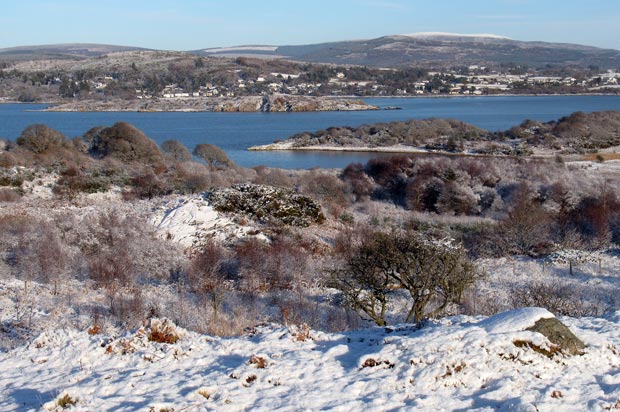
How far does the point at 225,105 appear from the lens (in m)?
88.1

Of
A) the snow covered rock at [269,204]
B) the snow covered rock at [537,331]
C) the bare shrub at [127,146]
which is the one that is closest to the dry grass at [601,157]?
the bare shrub at [127,146]

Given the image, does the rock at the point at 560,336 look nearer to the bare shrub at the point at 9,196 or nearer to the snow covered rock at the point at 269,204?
the snow covered rock at the point at 269,204

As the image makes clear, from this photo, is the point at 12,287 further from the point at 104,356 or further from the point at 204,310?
the point at 104,356

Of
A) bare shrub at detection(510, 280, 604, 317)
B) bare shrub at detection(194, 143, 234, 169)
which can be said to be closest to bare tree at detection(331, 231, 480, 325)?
bare shrub at detection(510, 280, 604, 317)

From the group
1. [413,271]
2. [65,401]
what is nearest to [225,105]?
[413,271]

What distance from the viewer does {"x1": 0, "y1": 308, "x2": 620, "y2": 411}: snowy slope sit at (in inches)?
210

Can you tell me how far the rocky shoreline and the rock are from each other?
266ft

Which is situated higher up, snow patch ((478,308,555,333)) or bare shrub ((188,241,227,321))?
snow patch ((478,308,555,333))

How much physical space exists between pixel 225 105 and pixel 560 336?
84.2m

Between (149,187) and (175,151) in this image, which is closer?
(149,187)

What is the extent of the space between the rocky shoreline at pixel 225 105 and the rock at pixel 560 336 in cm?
8113

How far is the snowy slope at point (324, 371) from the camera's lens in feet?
17.5

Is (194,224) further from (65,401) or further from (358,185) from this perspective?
(65,401)

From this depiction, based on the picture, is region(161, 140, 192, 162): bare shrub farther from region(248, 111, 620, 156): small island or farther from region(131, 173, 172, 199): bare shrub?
region(248, 111, 620, 156): small island
